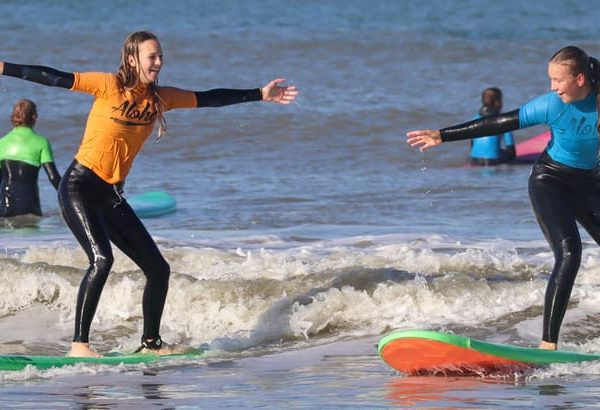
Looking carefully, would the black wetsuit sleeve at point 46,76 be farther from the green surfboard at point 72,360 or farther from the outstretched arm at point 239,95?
the green surfboard at point 72,360

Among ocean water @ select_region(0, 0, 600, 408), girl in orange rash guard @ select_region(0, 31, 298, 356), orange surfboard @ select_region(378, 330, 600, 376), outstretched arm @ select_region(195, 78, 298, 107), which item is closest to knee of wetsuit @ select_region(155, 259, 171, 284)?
girl in orange rash guard @ select_region(0, 31, 298, 356)

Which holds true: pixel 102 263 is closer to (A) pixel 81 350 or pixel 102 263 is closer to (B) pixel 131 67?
(A) pixel 81 350

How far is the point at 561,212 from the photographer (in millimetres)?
7199

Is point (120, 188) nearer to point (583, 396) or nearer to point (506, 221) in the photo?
point (583, 396)

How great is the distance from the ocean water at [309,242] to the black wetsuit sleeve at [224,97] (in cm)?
147

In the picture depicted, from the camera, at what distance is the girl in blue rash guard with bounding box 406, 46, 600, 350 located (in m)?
7.08

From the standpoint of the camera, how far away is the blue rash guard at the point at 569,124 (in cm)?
707

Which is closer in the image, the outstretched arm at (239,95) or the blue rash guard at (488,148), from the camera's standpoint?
the outstretched arm at (239,95)

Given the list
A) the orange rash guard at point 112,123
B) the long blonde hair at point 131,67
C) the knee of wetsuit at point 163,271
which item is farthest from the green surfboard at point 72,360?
the long blonde hair at point 131,67

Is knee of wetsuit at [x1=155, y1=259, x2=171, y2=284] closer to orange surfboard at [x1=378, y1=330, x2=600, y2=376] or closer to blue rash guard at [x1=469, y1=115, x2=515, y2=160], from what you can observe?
orange surfboard at [x1=378, y1=330, x2=600, y2=376]

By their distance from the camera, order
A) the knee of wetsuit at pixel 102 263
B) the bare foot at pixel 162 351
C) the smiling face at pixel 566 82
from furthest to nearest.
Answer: the bare foot at pixel 162 351, the knee of wetsuit at pixel 102 263, the smiling face at pixel 566 82

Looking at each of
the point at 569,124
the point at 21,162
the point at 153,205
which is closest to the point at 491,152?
the point at 153,205

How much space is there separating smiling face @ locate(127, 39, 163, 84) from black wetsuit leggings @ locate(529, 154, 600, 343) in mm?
2088

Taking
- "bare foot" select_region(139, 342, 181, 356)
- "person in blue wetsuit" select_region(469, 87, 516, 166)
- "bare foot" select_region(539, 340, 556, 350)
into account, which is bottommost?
"bare foot" select_region(139, 342, 181, 356)
